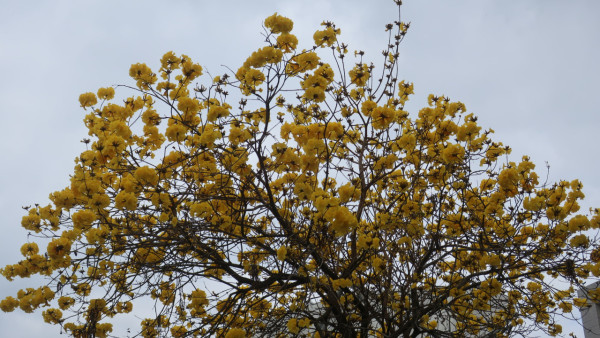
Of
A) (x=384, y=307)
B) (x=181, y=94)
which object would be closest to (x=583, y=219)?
(x=384, y=307)

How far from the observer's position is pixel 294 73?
3605 mm

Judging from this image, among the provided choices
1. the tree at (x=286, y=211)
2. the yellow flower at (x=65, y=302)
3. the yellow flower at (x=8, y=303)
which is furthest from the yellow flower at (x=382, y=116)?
the yellow flower at (x=8, y=303)

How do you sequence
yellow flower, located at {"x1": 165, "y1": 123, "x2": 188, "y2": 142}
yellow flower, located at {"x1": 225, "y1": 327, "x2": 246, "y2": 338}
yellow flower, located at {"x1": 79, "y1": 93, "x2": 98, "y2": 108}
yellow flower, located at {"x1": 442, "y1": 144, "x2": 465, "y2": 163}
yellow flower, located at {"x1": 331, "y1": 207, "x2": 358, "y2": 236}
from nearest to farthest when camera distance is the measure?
yellow flower, located at {"x1": 331, "y1": 207, "x2": 358, "y2": 236}
yellow flower, located at {"x1": 165, "y1": 123, "x2": 188, "y2": 142}
yellow flower, located at {"x1": 225, "y1": 327, "x2": 246, "y2": 338}
yellow flower, located at {"x1": 442, "y1": 144, "x2": 465, "y2": 163}
yellow flower, located at {"x1": 79, "y1": 93, "x2": 98, "y2": 108}

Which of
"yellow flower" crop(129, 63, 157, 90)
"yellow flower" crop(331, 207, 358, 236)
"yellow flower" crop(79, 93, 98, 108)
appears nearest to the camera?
"yellow flower" crop(331, 207, 358, 236)

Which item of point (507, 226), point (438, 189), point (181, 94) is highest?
point (181, 94)

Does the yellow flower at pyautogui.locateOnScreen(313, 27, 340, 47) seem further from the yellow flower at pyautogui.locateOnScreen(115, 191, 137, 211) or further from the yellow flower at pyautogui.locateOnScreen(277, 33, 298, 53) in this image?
the yellow flower at pyautogui.locateOnScreen(115, 191, 137, 211)

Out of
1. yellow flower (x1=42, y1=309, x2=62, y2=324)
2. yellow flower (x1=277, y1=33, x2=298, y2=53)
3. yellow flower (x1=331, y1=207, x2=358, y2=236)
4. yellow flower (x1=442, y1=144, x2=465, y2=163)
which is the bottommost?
yellow flower (x1=331, y1=207, x2=358, y2=236)

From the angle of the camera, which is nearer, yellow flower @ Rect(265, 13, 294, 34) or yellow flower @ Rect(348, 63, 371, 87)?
yellow flower @ Rect(265, 13, 294, 34)

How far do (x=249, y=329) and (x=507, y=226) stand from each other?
7.39 feet

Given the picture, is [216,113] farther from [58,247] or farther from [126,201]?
[58,247]

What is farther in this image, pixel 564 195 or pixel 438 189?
pixel 438 189

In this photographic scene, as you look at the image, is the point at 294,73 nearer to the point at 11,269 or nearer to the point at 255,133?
the point at 255,133

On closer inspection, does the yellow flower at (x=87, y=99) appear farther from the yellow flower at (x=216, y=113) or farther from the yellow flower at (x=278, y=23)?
the yellow flower at (x=278, y=23)

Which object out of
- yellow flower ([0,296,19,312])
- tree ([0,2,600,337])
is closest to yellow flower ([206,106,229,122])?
tree ([0,2,600,337])
